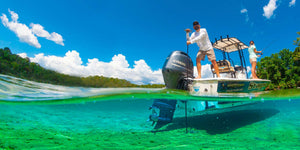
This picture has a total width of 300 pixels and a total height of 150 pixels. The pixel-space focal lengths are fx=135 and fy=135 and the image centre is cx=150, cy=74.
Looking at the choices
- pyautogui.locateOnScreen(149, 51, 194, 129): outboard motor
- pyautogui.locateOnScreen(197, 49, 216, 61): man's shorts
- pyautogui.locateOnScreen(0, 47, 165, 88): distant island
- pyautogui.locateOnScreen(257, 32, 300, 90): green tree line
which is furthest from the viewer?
pyautogui.locateOnScreen(257, 32, 300, 90): green tree line

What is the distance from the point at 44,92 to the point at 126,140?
4.34 meters

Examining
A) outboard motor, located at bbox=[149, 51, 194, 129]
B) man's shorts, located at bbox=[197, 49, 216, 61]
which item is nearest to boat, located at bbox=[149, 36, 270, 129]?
outboard motor, located at bbox=[149, 51, 194, 129]

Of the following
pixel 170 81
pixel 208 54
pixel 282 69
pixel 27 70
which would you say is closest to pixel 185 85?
pixel 170 81

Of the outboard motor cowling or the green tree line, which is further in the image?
the green tree line

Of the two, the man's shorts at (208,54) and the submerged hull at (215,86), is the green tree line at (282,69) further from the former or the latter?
the man's shorts at (208,54)

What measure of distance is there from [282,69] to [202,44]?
27.0 meters

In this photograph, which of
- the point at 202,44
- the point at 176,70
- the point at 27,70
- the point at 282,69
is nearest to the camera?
the point at 27,70

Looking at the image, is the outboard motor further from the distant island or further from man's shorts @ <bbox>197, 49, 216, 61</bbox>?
the distant island

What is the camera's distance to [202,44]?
15.9 ft

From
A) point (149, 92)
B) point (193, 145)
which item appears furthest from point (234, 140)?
point (149, 92)

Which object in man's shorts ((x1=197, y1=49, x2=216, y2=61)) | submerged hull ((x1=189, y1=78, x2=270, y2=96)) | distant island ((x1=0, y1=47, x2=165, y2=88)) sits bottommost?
submerged hull ((x1=189, y1=78, x2=270, y2=96))

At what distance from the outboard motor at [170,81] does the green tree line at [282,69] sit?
2547cm

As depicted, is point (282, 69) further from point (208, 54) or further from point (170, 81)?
point (170, 81)

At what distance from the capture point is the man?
4801 millimetres
